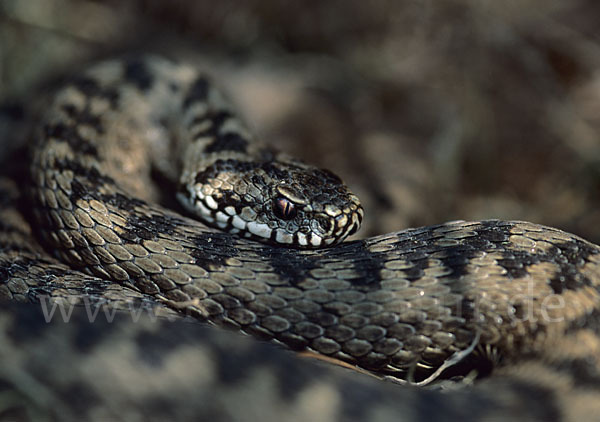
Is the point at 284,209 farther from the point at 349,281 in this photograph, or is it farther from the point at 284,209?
the point at 349,281

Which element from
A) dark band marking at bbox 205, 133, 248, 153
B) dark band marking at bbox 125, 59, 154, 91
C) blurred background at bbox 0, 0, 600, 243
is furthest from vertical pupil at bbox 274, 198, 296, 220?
dark band marking at bbox 125, 59, 154, 91

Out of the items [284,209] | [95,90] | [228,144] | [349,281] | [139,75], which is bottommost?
[349,281]

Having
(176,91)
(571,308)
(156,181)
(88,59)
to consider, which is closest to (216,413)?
(571,308)

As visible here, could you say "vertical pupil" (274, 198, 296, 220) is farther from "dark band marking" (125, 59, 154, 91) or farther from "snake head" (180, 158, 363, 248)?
"dark band marking" (125, 59, 154, 91)

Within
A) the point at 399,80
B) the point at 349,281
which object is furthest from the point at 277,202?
the point at 399,80

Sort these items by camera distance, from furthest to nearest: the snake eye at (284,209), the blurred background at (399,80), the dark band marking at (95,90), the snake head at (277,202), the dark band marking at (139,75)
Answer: the blurred background at (399,80) → the dark band marking at (139,75) → the dark band marking at (95,90) → the snake eye at (284,209) → the snake head at (277,202)

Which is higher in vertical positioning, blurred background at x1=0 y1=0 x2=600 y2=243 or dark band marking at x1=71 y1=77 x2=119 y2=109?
blurred background at x1=0 y1=0 x2=600 y2=243

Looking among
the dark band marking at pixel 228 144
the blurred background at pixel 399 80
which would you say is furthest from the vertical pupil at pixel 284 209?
the blurred background at pixel 399 80

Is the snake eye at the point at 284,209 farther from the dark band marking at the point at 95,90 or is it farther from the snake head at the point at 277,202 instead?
the dark band marking at the point at 95,90
